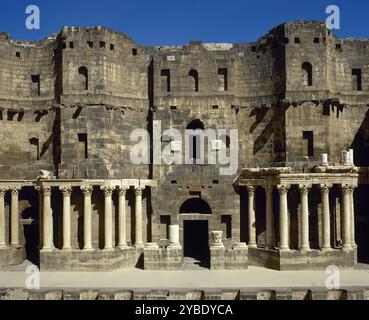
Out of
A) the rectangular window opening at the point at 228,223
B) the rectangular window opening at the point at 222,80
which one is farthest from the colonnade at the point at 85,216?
the rectangular window opening at the point at 222,80

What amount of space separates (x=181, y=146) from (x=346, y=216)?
10.6 metres

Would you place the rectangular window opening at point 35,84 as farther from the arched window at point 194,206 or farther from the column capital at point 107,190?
the arched window at point 194,206

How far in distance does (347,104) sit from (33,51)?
816 inches

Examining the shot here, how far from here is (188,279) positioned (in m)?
23.3

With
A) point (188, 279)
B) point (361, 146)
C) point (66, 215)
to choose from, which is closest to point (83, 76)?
point (66, 215)

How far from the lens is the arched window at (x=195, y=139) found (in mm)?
30062

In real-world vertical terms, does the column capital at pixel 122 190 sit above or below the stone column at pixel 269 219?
above

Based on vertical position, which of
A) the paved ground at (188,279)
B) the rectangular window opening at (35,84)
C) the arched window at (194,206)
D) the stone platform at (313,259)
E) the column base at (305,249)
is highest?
the rectangular window opening at (35,84)

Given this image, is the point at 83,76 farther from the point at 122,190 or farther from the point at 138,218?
the point at 138,218

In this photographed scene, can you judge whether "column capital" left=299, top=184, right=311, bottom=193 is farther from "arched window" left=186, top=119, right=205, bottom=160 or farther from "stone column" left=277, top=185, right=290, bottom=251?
"arched window" left=186, top=119, right=205, bottom=160

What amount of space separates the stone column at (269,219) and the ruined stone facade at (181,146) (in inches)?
2.4

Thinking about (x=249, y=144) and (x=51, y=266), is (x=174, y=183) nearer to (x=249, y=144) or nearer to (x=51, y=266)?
(x=249, y=144)

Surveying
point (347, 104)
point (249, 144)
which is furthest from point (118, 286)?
point (347, 104)

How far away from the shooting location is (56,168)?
98.6ft
